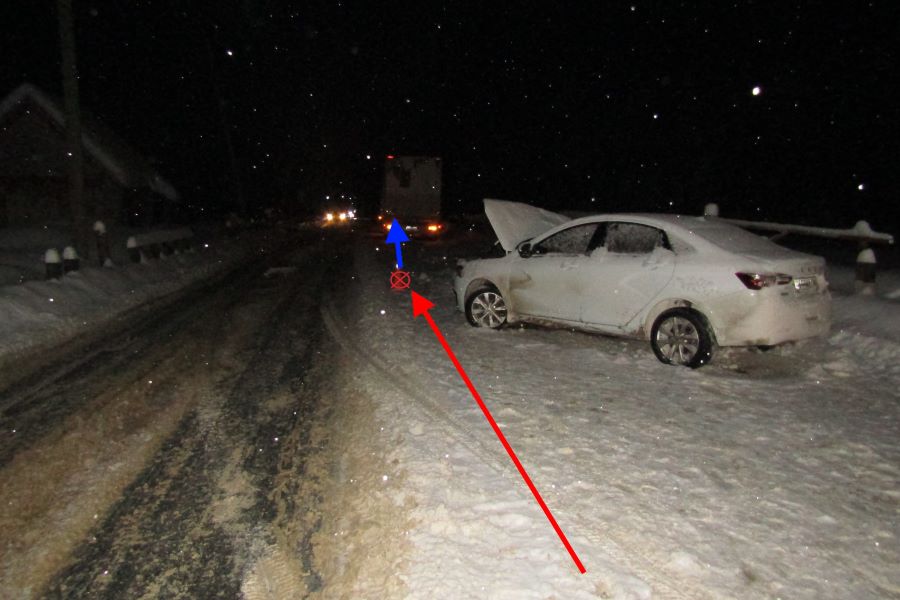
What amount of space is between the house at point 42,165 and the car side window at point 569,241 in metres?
25.7

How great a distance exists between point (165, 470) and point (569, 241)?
18.8ft

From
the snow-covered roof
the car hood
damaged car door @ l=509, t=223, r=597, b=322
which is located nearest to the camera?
damaged car door @ l=509, t=223, r=597, b=322

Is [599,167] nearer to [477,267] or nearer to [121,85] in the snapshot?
[477,267]

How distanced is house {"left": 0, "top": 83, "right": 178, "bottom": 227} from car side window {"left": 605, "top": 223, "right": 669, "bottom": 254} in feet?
87.7

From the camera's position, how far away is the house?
27172 millimetres

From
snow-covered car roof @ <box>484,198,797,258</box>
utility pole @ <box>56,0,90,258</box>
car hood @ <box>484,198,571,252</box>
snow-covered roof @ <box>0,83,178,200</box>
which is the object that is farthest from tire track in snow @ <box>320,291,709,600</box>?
snow-covered roof @ <box>0,83,178,200</box>

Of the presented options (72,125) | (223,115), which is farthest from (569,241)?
(223,115)

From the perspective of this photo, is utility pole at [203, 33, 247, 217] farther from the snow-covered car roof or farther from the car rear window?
the car rear window

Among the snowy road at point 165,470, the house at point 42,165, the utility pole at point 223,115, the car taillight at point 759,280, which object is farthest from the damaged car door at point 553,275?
the utility pole at point 223,115

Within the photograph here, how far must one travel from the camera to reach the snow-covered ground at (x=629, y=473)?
333 centimetres

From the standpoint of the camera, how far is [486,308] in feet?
29.8

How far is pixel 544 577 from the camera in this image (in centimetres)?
326

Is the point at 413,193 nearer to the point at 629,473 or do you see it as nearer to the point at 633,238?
the point at 633,238

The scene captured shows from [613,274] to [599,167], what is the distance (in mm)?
24933
